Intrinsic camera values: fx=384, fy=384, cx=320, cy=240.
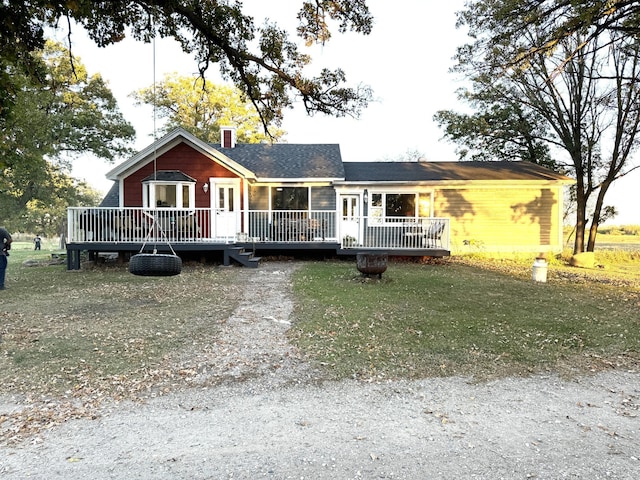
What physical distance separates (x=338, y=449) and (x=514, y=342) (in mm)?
3758

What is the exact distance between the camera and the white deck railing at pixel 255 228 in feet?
41.6

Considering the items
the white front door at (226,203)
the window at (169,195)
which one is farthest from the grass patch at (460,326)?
the window at (169,195)

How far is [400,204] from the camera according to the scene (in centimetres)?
1642

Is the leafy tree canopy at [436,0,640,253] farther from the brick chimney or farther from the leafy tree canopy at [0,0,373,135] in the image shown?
the brick chimney

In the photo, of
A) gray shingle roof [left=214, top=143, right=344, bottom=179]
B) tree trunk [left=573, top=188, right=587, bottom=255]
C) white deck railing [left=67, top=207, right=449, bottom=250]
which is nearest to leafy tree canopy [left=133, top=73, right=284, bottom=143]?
gray shingle roof [left=214, top=143, right=344, bottom=179]

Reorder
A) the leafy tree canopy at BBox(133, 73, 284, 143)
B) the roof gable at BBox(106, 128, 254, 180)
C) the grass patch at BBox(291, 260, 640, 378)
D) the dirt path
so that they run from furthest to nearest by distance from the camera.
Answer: the leafy tree canopy at BBox(133, 73, 284, 143) → the roof gable at BBox(106, 128, 254, 180) → the grass patch at BBox(291, 260, 640, 378) → the dirt path

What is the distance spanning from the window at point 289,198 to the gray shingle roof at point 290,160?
557 millimetres

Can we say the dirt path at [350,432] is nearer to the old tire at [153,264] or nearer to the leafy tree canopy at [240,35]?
the old tire at [153,264]

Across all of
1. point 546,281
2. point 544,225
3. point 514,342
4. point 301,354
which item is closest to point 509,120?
point 544,225

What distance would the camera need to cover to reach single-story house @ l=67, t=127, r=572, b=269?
1292 centimetres

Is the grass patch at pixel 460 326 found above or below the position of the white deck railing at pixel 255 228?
below

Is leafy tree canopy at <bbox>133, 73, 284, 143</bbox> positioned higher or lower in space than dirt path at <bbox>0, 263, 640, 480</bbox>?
higher

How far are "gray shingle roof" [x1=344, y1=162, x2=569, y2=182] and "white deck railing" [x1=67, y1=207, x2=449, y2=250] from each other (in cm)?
230

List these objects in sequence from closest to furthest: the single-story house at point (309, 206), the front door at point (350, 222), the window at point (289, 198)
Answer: the single-story house at point (309, 206) < the front door at point (350, 222) < the window at point (289, 198)
